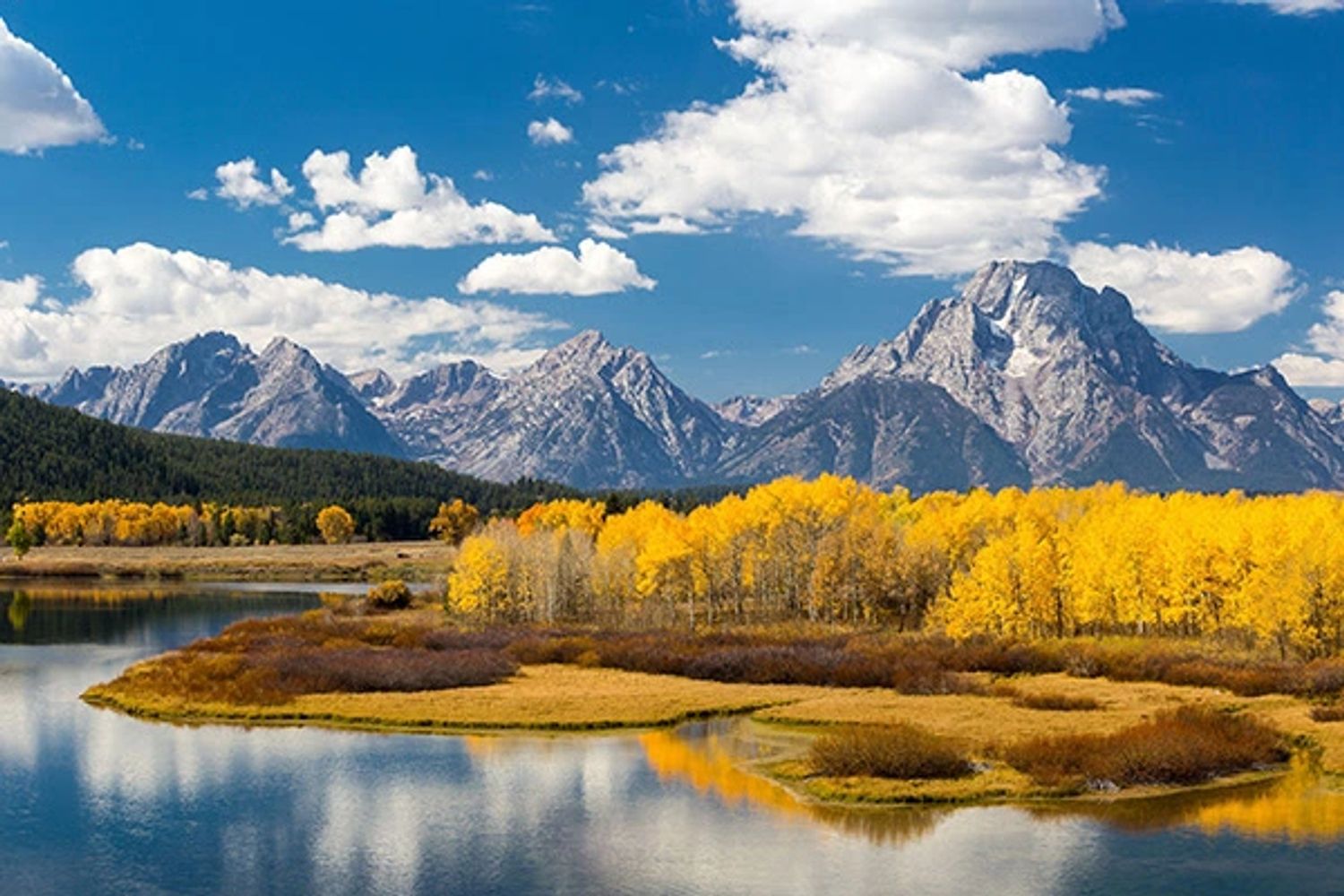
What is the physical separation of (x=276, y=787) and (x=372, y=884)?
1486cm

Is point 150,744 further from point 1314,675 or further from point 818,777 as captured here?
point 1314,675

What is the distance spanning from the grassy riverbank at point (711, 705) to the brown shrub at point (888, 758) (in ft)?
1.80

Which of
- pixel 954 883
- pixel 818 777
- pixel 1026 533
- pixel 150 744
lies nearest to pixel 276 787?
pixel 150 744

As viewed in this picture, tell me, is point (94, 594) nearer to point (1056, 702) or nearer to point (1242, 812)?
point (1056, 702)

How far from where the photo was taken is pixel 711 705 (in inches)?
2960

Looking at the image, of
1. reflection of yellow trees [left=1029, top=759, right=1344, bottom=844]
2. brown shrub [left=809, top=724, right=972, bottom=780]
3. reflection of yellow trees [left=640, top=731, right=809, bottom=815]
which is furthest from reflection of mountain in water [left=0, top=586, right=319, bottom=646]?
reflection of yellow trees [left=1029, top=759, right=1344, bottom=844]

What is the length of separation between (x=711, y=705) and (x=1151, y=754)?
27.3m

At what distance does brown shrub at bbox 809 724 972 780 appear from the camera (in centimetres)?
5431

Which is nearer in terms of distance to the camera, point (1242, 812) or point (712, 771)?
point (1242, 812)

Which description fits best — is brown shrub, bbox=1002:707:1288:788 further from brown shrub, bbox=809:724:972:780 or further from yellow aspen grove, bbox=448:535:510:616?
yellow aspen grove, bbox=448:535:510:616

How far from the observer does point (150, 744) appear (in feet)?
206

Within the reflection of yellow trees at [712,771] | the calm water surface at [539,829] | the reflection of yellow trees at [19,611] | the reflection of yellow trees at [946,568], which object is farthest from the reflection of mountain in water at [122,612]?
the reflection of yellow trees at [712,771]

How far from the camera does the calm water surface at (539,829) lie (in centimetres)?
4028

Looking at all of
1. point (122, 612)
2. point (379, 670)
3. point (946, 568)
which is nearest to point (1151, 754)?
point (379, 670)
